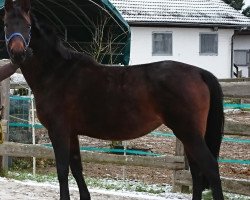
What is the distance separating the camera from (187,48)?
23.5 metres

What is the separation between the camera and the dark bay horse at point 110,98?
4.57 m

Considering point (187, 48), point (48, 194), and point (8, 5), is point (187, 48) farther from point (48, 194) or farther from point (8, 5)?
point (8, 5)

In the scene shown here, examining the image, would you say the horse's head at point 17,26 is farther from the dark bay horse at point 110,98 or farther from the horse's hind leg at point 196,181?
the horse's hind leg at point 196,181

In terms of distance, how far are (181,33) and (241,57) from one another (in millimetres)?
4779

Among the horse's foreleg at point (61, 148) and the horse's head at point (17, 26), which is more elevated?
the horse's head at point (17, 26)

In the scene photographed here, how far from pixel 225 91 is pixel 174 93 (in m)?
1.50

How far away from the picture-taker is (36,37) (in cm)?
491

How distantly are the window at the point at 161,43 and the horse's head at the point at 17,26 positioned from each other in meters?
18.8

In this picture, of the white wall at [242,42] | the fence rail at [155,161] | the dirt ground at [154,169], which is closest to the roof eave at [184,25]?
the white wall at [242,42]

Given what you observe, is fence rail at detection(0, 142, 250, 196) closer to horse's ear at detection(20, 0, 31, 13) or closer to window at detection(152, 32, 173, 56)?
horse's ear at detection(20, 0, 31, 13)

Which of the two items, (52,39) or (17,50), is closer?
(17,50)

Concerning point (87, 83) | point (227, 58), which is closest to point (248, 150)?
point (87, 83)

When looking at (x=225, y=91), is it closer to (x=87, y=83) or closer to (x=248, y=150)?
(x=87, y=83)

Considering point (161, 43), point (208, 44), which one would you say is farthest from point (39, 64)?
point (208, 44)
